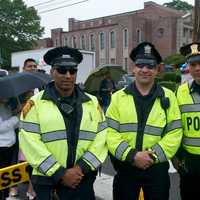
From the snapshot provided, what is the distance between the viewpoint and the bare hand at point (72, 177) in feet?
10.8

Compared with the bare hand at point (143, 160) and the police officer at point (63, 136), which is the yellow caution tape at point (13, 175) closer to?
the police officer at point (63, 136)

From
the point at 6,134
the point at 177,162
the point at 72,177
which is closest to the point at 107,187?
the point at 6,134

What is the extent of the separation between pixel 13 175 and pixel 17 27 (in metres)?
54.0

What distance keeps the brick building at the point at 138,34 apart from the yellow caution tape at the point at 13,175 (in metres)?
54.1

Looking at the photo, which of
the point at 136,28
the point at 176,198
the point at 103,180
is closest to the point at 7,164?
the point at 103,180

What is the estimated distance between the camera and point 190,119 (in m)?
3.81

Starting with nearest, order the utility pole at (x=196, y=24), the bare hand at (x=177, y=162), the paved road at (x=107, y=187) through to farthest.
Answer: the bare hand at (x=177, y=162), the paved road at (x=107, y=187), the utility pole at (x=196, y=24)

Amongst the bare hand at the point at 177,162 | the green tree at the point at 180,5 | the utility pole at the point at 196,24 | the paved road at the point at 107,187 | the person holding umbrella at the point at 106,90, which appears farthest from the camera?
the green tree at the point at 180,5

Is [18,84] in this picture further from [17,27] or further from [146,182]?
[17,27]

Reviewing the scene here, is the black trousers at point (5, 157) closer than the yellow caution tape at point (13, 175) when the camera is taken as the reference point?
No

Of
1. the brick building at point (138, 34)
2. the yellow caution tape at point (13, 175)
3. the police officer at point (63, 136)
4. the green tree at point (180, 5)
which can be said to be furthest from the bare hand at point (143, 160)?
the green tree at point (180, 5)

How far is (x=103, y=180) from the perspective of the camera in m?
6.55

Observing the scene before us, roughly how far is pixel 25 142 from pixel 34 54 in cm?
1986

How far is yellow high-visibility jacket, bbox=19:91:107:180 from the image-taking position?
10.8 feet
